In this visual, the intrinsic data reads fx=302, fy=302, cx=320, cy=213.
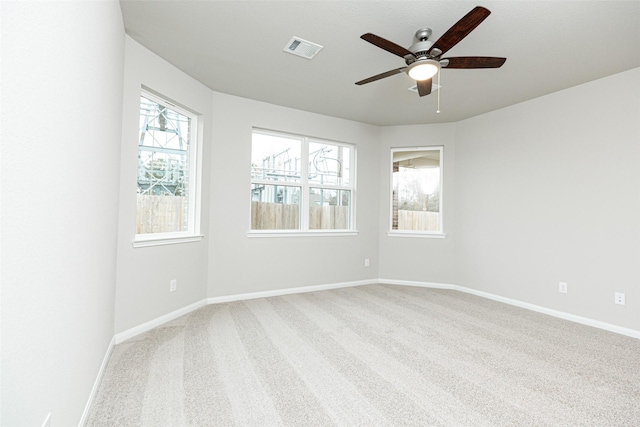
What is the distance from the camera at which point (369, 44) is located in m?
2.64

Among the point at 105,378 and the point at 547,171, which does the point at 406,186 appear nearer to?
the point at 547,171

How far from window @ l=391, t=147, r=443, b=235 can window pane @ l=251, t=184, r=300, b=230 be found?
173 centimetres

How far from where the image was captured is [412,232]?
5.00m

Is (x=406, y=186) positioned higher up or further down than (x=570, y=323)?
higher up

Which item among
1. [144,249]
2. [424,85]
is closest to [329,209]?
[424,85]

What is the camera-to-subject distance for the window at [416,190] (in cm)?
500

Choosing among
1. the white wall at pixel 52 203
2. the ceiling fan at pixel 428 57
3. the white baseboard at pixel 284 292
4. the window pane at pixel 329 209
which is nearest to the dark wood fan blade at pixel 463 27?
the ceiling fan at pixel 428 57

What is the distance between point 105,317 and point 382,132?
450 cm

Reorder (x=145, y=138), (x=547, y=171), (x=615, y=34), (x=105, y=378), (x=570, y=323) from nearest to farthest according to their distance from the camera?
(x=105, y=378)
(x=615, y=34)
(x=145, y=138)
(x=570, y=323)
(x=547, y=171)

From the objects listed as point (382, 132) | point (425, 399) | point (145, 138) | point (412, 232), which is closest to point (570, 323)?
point (412, 232)

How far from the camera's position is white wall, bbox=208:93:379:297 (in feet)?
12.6

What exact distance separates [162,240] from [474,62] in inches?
124

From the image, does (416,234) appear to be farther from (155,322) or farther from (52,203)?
(52,203)

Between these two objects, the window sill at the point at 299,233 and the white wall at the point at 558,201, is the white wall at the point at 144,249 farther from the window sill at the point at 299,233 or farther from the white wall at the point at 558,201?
the white wall at the point at 558,201
